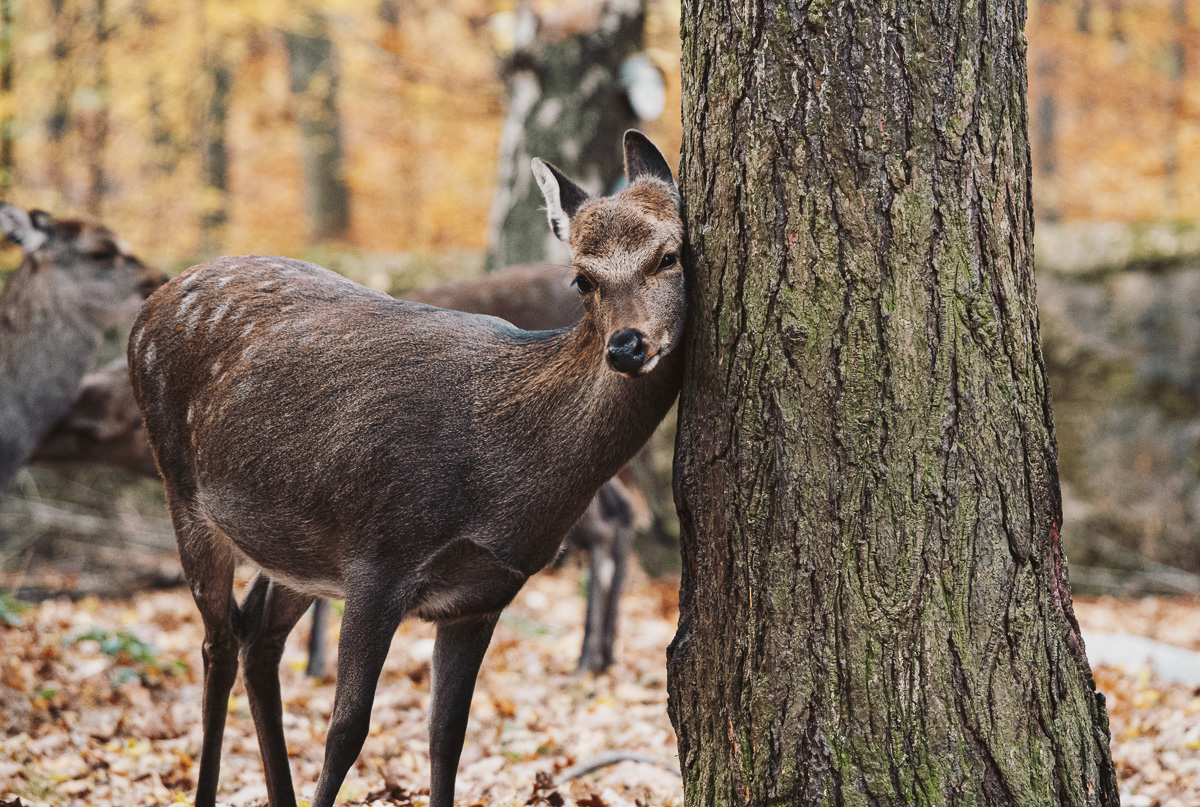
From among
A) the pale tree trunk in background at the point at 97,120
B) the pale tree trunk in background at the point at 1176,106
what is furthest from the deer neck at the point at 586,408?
the pale tree trunk in background at the point at 1176,106

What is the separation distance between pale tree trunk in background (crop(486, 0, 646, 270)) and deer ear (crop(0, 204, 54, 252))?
3.03 m

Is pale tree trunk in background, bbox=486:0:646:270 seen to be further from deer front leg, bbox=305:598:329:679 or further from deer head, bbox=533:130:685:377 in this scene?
deer head, bbox=533:130:685:377

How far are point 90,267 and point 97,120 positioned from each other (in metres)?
5.83

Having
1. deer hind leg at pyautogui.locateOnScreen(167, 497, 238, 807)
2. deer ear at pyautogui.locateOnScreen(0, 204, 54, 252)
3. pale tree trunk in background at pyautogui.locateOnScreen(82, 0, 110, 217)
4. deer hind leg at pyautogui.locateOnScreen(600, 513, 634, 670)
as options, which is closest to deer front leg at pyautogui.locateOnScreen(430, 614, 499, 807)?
deer hind leg at pyautogui.locateOnScreen(167, 497, 238, 807)

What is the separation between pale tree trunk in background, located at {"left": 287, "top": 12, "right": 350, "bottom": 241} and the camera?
49.6 ft

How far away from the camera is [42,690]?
194 inches

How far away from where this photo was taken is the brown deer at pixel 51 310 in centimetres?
611

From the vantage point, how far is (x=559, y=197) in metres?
3.11

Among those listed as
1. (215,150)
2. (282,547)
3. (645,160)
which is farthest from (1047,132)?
(282,547)

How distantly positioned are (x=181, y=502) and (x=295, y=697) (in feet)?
7.37

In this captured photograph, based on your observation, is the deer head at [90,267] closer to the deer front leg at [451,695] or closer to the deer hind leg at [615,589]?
the deer hind leg at [615,589]

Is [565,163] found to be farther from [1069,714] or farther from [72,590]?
[1069,714]

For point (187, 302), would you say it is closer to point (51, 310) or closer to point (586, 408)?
point (586, 408)

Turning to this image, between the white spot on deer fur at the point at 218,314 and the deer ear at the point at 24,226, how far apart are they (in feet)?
11.1
